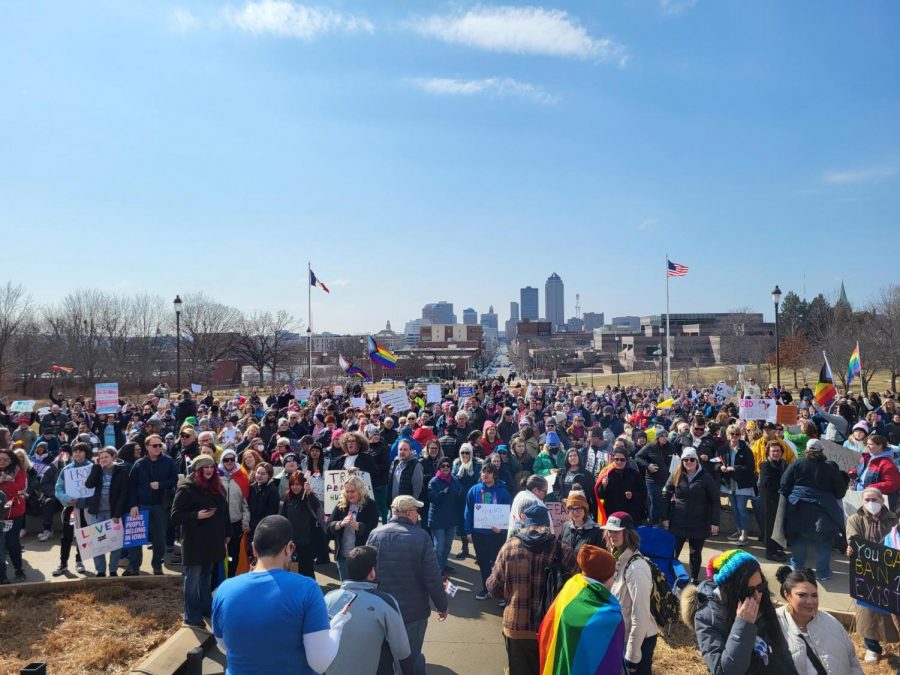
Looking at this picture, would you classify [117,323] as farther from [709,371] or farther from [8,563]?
[709,371]

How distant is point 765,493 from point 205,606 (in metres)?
8.56

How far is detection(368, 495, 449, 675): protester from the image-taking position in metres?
5.16

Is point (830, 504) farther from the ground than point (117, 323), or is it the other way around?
point (117, 323)

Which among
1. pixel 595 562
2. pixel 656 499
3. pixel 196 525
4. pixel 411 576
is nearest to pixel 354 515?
pixel 196 525

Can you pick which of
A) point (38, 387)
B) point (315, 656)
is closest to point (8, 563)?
point (315, 656)

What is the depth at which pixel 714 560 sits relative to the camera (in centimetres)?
394

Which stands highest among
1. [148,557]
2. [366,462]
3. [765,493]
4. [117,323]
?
[117,323]

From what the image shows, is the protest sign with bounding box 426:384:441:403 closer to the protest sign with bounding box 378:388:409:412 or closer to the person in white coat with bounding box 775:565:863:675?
the protest sign with bounding box 378:388:409:412

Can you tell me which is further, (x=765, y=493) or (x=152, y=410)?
(x=152, y=410)

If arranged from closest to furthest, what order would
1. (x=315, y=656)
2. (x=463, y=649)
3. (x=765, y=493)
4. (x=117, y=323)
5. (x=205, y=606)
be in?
(x=315, y=656) < (x=463, y=649) < (x=205, y=606) < (x=765, y=493) < (x=117, y=323)

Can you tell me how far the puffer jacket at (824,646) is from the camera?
3.95 m

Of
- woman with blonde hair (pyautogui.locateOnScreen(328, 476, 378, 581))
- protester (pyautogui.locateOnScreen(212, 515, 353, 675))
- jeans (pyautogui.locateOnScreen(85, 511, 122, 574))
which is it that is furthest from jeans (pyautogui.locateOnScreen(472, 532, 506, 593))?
jeans (pyautogui.locateOnScreen(85, 511, 122, 574))

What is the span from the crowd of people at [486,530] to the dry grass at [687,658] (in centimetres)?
19

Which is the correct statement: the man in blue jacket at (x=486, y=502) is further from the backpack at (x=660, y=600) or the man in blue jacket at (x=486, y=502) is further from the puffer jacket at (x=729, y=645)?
the puffer jacket at (x=729, y=645)
